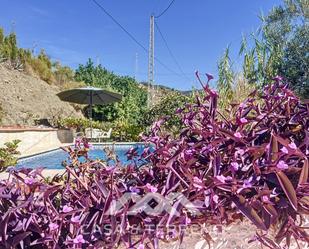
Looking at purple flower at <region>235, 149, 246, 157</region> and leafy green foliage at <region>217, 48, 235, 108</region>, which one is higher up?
leafy green foliage at <region>217, 48, 235, 108</region>

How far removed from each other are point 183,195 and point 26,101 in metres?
20.1

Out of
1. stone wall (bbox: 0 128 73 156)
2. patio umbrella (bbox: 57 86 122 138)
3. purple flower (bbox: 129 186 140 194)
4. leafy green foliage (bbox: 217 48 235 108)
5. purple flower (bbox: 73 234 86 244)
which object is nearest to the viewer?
purple flower (bbox: 73 234 86 244)

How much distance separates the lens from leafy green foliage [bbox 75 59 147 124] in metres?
21.2

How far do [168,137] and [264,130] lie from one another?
480 mm

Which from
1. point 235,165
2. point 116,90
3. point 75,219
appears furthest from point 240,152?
point 116,90

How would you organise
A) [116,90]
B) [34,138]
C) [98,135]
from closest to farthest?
[34,138] < [98,135] < [116,90]

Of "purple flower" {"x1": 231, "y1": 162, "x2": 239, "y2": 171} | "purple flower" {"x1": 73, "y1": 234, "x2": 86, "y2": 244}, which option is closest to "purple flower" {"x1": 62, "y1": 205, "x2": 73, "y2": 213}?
"purple flower" {"x1": 73, "y1": 234, "x2": 86, "y2": 244}

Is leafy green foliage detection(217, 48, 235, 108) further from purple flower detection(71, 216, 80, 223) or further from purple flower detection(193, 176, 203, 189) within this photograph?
purple flower detection(71, 216, 80, 223)

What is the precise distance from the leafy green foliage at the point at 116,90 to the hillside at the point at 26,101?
2.42 m

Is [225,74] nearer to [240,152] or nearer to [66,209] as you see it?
[240,152]

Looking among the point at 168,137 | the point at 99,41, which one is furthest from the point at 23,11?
the point at 168,137

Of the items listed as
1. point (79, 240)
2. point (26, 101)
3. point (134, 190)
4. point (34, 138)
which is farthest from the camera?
point (26, 101)

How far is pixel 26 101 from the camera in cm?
1984

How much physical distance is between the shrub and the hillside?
51.9 ft
